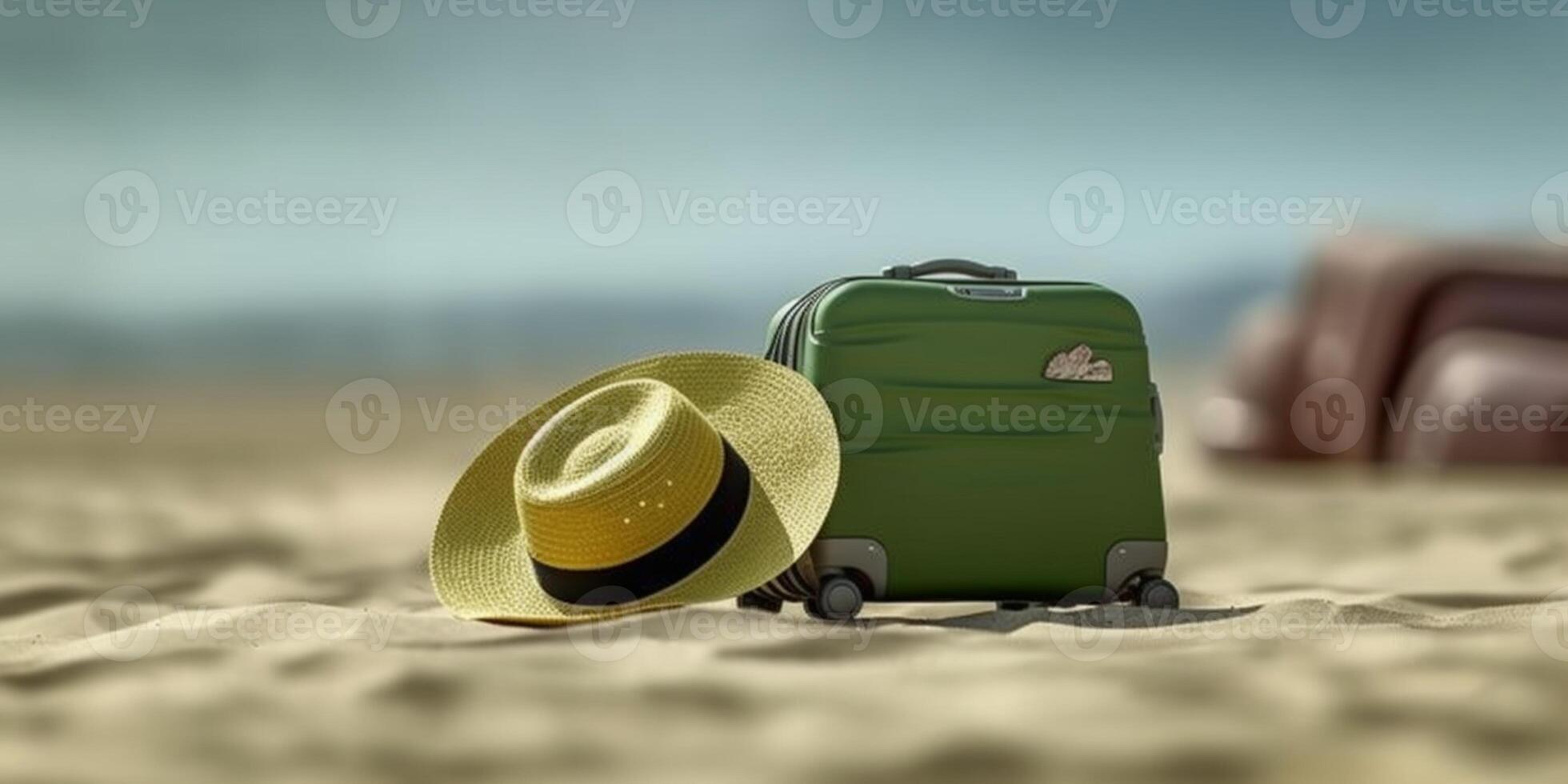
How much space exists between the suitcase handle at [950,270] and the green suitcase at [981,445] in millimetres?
16

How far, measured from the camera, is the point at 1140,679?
2539mm

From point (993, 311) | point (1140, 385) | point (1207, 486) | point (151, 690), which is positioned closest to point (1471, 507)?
point (1140, 385)

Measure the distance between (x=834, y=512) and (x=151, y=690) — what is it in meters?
1.53

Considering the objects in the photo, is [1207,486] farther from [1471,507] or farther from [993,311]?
[993,311]
